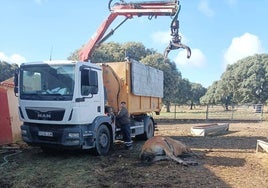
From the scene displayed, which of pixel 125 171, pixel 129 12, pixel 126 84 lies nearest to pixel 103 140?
pixel 125 171

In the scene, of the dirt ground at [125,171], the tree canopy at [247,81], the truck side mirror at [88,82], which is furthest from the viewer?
the tree canopy at [247,81]

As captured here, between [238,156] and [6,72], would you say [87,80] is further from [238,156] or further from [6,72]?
[6,72]

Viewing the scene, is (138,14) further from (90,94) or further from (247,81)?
(247,81)

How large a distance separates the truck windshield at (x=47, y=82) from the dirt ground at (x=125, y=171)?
188 cm

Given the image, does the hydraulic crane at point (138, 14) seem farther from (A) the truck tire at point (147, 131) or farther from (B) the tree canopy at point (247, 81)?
(B) the tree canopy at point (247, 81)

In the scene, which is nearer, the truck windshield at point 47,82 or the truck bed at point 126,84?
the truck windshield at point 47,82

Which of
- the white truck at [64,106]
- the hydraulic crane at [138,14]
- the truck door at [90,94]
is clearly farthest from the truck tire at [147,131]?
the truck door at [90,94]

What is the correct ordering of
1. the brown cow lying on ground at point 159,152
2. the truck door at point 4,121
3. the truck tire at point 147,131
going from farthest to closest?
the truck tire at point 147,131 → the truck door at point 4,121 → the brown cow lying on ground at point 159,152

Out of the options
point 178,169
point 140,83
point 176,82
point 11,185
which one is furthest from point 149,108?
point 176,82

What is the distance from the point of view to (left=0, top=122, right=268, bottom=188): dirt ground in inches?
315

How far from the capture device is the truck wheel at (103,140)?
11023mm

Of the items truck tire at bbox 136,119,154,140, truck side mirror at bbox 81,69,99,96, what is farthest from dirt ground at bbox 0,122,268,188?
truck tire at bbox 136,119,154,140

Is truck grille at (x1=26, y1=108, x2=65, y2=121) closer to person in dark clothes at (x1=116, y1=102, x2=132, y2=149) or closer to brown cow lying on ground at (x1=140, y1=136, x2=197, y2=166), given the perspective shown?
brown cow lying on ground at (x1=140, y1=136, x2=197, y2=166)

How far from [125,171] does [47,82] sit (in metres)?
3.43
